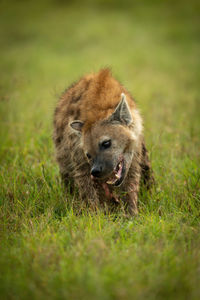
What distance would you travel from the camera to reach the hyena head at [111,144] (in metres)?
3.09

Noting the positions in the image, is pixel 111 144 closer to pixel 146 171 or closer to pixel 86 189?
pixel 86 189

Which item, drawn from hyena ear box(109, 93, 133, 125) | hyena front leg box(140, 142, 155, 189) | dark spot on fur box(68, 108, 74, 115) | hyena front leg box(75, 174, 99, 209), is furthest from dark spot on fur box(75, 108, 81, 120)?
hyena front leg box(140, 142, 155, 189)

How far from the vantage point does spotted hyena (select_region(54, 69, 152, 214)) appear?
10.3 ft

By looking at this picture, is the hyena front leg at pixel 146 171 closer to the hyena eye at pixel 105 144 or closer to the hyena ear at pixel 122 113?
the hyena ear at pixel 122 113

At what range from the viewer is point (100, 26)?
1858 centimetres

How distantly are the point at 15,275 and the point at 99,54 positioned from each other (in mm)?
12680

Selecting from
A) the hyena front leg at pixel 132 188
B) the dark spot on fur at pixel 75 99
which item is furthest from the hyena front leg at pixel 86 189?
the dark spot on fur at pixel 75 99

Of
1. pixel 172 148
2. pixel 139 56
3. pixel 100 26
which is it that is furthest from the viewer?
pixel 100 26

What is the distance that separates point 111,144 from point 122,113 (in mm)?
307

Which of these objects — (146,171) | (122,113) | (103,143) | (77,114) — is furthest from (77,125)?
(146,171)

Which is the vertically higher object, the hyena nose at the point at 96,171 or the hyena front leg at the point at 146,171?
the hyena nose at the point at 96,171

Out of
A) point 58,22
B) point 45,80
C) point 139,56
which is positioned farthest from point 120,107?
point 58,22

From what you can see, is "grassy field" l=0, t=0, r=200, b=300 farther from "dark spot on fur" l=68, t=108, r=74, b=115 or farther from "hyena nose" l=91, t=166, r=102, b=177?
"dark spot on fur" l=68, t=108, r=74, b=115

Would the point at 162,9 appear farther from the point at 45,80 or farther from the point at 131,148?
the point at 131,148
